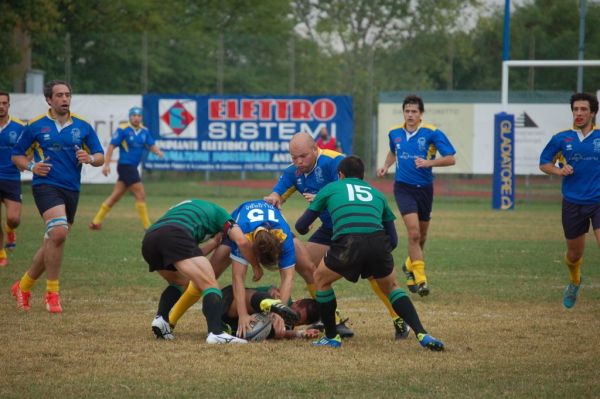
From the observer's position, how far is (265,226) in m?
8.41

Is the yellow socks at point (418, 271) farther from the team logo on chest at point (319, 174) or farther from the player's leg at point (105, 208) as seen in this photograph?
the player's leg at point (105, 208)

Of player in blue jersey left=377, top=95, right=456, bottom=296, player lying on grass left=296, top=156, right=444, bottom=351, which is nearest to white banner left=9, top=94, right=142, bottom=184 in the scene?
player in blue jersey left=377, top=95, right=456, bottom=296

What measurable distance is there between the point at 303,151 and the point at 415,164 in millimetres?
3222

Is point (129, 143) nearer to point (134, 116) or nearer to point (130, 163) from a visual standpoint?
point (130, 163)

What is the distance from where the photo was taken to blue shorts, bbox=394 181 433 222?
39.3 ft

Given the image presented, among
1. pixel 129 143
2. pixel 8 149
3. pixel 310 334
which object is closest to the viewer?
pixel 310 334

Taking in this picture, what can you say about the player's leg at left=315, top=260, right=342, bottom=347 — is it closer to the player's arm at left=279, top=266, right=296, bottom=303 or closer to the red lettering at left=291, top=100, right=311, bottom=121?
the player's arm at left=279, top=266, right=296, bottom=303

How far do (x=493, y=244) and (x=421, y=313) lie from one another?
732cm

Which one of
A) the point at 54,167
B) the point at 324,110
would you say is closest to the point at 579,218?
the point at 54,167

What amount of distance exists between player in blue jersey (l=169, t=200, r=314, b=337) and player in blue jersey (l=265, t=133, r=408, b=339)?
0.56m

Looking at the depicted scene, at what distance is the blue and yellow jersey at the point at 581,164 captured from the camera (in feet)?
34.6

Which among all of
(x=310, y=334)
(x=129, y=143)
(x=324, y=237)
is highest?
(x=129, y=143)

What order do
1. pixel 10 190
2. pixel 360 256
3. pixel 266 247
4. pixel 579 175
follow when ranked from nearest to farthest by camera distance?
pixel 360 256 < pixel 266 247 < pixel 579 175 < pixel 10 190

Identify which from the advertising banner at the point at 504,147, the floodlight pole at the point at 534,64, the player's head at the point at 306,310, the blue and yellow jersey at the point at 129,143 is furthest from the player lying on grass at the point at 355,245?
the advertising banner at the point at 504,147
